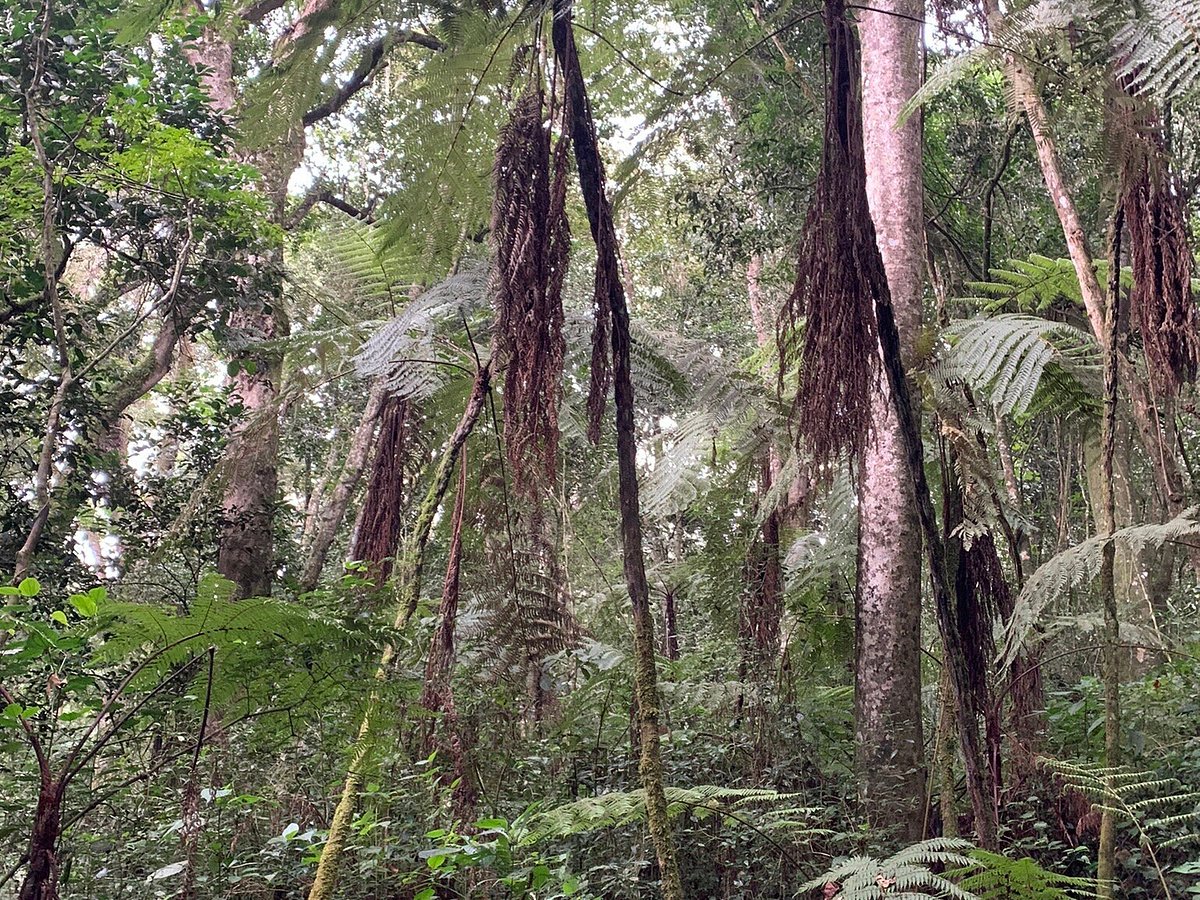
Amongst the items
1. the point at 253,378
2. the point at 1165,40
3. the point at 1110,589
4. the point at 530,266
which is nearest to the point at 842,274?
the point at 530,266

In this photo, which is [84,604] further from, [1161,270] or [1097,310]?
[1097,310]

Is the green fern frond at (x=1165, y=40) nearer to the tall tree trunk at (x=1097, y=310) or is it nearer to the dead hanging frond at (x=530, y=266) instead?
the tall tree trunk at (x=1097, y=310)

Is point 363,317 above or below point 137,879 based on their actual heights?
above

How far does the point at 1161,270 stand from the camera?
264cm

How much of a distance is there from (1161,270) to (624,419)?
184cm

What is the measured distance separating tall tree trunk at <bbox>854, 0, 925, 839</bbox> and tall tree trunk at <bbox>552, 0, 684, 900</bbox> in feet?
5.36

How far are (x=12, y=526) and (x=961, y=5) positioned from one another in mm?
6039

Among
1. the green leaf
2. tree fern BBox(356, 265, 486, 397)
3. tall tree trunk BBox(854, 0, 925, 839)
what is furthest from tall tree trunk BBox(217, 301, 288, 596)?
the green leaf

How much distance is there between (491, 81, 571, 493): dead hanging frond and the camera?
1.88 meters

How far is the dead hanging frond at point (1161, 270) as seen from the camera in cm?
251

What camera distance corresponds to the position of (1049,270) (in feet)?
15.0

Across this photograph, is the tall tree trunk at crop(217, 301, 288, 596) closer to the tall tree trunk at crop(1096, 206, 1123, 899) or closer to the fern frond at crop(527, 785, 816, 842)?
the fern frond at crop(527, 785, 816, 842)

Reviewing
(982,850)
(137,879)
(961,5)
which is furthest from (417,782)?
(961,5)

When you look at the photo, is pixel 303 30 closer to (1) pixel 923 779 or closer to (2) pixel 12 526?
(1) pixel 923 779
